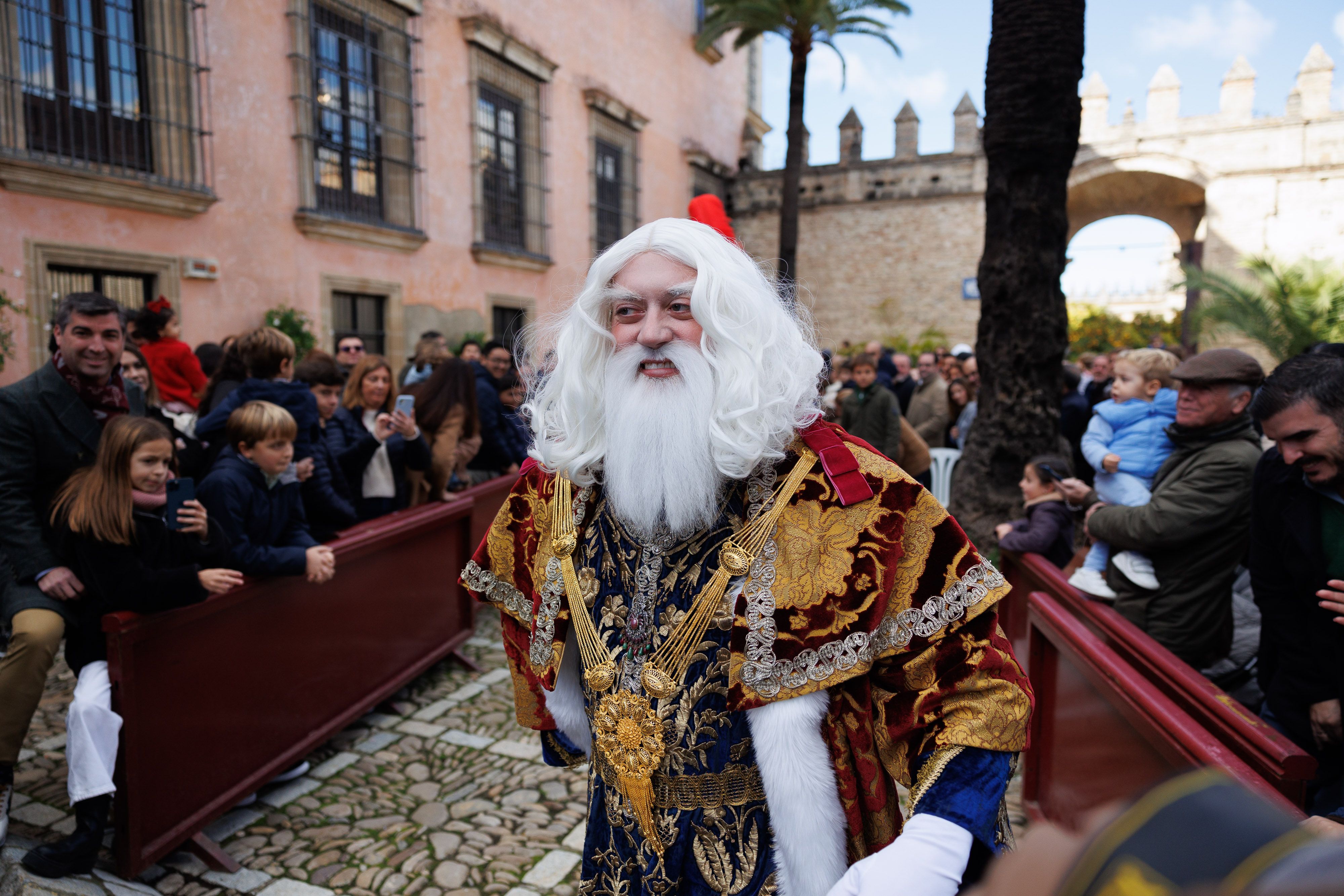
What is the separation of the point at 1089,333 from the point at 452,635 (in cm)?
2461

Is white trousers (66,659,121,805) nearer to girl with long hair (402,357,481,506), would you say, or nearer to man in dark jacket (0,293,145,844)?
man in dark jacket (0,293,145,844)

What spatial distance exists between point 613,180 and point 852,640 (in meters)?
18.6

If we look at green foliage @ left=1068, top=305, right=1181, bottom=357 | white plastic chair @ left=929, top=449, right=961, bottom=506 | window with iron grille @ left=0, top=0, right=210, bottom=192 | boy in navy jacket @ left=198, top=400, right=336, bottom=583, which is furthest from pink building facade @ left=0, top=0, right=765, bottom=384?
green foliage @ left=1068, top=305, right=1181, bottom=357

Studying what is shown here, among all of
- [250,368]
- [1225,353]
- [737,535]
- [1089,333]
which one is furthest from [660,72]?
[737,535]

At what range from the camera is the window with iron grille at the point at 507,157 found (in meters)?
14.1

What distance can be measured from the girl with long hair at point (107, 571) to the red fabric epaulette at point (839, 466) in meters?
2.53

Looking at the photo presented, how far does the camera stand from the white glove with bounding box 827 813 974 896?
1223 millimetres

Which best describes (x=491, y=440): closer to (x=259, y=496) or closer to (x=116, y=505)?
(x=259, y=496)

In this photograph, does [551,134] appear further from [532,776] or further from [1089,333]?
[1089,333]

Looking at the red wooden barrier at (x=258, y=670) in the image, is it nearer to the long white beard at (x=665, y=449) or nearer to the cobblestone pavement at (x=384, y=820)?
the cobblestone pavement at (x=384, y=820)

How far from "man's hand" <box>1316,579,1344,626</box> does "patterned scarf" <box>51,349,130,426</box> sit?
13.8ft

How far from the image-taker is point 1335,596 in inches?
82.4

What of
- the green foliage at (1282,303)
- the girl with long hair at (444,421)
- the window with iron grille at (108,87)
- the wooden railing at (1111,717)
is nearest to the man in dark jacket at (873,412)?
the wooden railing at (1111,717)

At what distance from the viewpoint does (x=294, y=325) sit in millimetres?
10289
